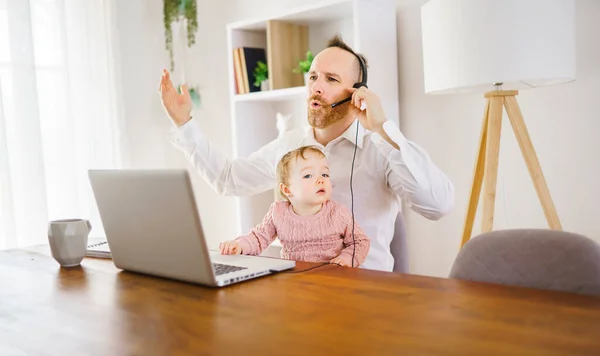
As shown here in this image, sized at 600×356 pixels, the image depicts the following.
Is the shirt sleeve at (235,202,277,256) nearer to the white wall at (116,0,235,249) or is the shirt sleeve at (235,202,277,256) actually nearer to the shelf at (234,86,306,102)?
the shelf at (234,86,306,102)

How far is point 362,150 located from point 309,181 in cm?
45

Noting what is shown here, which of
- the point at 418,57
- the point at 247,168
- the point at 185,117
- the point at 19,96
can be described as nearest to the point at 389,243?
the point at 247,168

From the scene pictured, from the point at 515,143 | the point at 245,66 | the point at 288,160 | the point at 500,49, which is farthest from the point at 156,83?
the point at 500,49

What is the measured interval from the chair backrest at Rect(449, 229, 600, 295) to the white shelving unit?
5.30 feet

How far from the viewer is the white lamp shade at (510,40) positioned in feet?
6.49

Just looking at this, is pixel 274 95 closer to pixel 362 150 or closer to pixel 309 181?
pixel 362 150

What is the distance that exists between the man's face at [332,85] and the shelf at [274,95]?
0.86 m

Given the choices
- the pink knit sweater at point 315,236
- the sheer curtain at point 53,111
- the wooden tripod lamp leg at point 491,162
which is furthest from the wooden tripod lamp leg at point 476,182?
the sheer curtain at point 53,111

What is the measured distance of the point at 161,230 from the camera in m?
1.25

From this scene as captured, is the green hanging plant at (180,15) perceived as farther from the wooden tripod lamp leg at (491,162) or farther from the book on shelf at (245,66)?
the wooden tripod lamp leg at (491,162)

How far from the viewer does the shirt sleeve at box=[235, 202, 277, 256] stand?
1.70 metres

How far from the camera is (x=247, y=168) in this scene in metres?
2.47

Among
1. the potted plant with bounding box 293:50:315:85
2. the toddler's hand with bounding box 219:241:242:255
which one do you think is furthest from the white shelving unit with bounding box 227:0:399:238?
the toddler's hand with bounding box 219:241:242:255

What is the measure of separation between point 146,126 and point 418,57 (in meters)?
1.95
